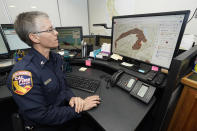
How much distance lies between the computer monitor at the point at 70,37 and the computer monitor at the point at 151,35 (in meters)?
0.63

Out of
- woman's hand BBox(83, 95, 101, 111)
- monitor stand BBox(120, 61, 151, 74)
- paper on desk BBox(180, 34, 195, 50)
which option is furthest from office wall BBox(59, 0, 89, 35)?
paper on desk BBox(180, 34, 195, 50)

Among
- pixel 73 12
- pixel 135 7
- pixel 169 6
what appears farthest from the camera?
pixel 73 12

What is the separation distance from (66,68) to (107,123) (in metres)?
0.90

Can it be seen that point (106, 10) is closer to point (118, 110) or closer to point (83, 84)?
point (83, 84)

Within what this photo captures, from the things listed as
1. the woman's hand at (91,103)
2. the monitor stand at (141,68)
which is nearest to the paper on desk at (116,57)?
the monitor stand at (141,68)

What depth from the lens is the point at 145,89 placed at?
31.7 inches

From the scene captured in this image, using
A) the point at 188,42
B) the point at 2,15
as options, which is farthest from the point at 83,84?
the point at 2,15

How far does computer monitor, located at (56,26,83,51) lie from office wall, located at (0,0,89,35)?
3.91ft

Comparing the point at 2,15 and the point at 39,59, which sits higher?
the point at 2,15

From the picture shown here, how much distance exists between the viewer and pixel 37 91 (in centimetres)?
68

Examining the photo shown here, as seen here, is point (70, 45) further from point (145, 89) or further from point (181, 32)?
point (181, 32)

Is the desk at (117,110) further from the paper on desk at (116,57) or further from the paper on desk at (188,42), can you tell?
the paper on desk at (188,42)

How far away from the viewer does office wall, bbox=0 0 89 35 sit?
1889 mm

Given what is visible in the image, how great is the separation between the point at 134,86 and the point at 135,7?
1779 millimetres
